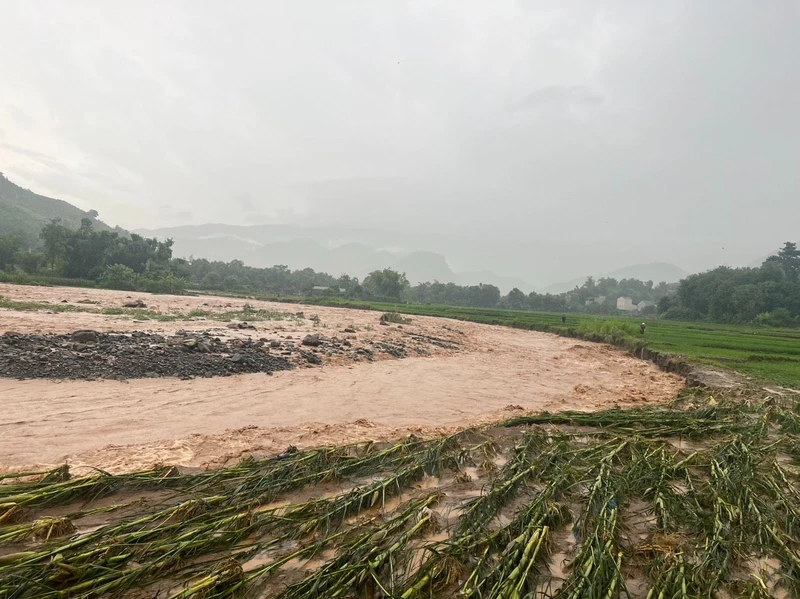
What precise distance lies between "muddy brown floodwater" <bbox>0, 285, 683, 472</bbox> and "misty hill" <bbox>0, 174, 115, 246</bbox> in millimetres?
100885

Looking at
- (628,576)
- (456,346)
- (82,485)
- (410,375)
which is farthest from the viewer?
(456,346)

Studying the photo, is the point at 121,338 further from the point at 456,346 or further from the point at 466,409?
the point at 456,346

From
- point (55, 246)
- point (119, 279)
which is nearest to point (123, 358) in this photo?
point (119, 279)

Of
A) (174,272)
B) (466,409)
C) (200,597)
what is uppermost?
(174,272)

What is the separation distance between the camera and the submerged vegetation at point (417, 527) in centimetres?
291

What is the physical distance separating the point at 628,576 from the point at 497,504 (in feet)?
4.41

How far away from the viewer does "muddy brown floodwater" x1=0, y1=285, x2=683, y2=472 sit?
611 cm

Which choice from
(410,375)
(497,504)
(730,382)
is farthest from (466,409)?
(730,382)

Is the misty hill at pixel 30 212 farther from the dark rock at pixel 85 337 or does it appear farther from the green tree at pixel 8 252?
the dark rock at pixel 85 337

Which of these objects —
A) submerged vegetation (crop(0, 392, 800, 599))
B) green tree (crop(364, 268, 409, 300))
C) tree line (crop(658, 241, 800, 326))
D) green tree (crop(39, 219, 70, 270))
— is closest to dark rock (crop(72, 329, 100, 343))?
submerged vegetation (crop(0, 392, 800, 599))

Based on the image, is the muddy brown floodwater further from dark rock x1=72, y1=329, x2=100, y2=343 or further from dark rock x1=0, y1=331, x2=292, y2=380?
dark rock x1=72, y1=329, x2=100, y2=343

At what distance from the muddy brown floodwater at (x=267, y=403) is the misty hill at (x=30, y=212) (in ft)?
331

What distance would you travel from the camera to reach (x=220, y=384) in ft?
33.1

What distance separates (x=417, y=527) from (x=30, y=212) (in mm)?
155923
